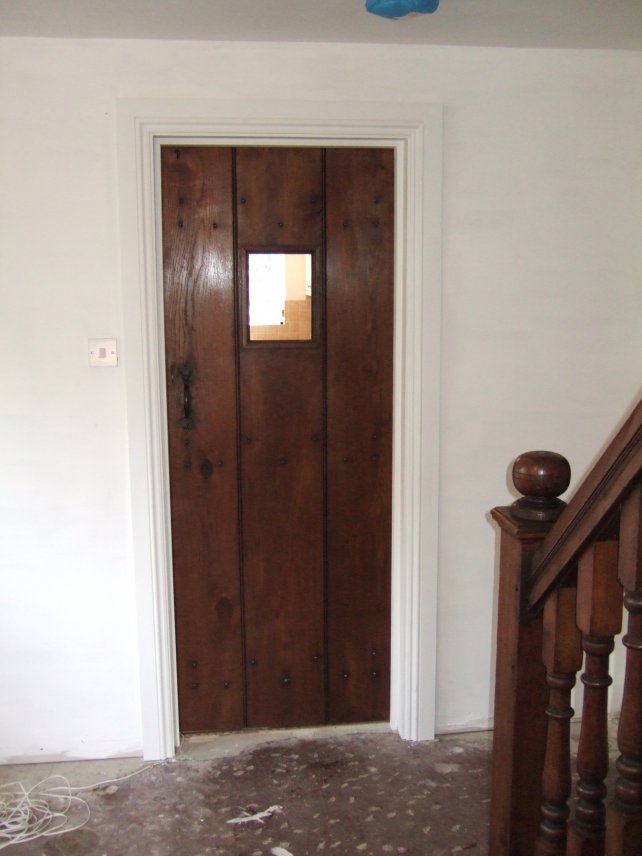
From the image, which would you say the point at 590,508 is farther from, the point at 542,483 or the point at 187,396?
the point at 187,396

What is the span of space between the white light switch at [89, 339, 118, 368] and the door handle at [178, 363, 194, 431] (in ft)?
0.71

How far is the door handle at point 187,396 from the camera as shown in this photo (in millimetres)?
2254

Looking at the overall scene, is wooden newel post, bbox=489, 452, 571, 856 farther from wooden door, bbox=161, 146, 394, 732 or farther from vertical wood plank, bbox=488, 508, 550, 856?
wooden door, bbox=161, 146, 394, 732

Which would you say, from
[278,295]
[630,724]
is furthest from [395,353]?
[630,724]

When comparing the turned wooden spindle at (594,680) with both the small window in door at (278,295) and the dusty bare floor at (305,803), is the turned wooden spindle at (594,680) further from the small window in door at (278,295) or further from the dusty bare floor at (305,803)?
the small window in door at (278,295)

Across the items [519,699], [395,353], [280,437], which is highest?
[395,353]

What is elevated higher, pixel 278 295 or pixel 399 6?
pixel 399 6

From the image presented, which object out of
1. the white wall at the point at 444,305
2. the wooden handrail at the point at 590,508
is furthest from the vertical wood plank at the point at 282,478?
the wooden handrail at the point at 590,508

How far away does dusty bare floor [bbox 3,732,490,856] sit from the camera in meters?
1.92

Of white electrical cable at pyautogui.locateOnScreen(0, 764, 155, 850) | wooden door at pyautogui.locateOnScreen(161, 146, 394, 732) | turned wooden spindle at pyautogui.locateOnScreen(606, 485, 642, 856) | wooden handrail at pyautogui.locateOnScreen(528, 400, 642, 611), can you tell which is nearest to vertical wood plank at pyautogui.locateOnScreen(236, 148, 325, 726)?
wooden door at pyautogui.locateOnScreen(161, 146, 394, 732)

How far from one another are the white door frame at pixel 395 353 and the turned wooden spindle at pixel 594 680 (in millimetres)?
1346

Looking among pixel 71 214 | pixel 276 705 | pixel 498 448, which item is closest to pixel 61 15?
pixel 71 214

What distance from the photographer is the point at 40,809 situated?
207cm

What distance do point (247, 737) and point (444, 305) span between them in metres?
1.64
